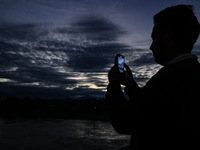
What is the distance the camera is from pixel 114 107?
1.05 metres

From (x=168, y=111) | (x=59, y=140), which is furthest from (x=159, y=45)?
(x=59, y=140)

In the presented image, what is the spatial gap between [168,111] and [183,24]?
23.8 inches

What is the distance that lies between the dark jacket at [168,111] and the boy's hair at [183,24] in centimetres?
24

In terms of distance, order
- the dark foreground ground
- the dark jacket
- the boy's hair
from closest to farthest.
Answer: the dark jacket, the boy's hair, the dark foreground ground

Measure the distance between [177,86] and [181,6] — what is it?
63cm

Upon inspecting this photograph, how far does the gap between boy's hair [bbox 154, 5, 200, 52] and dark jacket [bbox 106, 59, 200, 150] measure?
9.5 inches

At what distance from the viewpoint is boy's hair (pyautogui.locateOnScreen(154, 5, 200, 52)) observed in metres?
1.12

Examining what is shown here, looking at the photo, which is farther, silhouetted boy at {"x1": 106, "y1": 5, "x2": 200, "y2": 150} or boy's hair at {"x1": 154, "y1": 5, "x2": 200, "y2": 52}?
boy's hair at {"x1": 154, "y1": 5, "x2": 200, "y2": 52}

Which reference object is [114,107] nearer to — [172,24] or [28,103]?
[172,24]

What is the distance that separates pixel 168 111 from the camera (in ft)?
2.96

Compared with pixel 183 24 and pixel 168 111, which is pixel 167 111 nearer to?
pixel 168 111

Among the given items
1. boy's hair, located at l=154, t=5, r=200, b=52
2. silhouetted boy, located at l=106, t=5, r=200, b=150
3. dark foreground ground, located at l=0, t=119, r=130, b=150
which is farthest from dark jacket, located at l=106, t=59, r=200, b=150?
dark foreground ground, located at l=0, t=119, r=130, b=150

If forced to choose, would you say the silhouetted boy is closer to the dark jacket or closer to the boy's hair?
the dark jacket

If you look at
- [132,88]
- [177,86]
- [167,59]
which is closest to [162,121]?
[177,86]
